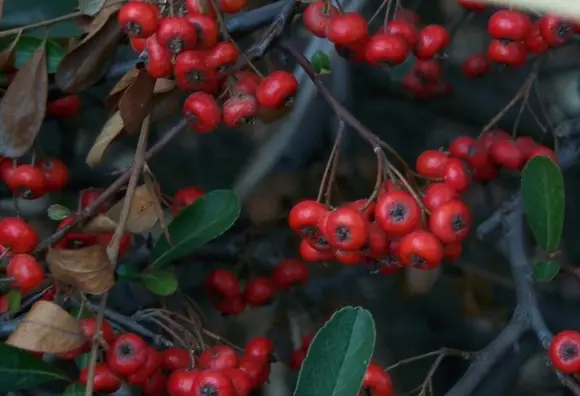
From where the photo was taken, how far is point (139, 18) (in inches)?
32.4

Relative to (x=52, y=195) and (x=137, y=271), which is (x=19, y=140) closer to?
(x=137, y=271)

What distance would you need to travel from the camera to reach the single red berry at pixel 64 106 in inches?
43.1

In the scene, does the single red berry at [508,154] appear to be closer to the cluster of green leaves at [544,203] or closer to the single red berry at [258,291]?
the cluster of green leaves at [544,203]

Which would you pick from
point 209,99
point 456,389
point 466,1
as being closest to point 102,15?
point 209,99

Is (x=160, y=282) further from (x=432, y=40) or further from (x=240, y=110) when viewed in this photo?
(x=432, y=40)

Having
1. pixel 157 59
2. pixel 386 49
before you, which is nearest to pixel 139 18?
pixel 157 59

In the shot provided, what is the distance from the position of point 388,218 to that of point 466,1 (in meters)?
0.26

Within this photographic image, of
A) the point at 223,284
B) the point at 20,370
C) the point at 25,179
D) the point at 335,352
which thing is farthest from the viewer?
the point at 223,284

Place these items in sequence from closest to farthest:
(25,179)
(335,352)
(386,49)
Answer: (335,352), (386,49), (25,179)

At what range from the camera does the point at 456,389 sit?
100 centimetres

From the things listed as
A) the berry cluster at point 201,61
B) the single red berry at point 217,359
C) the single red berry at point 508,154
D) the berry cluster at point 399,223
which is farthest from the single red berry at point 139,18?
the single red berry at point 508,154

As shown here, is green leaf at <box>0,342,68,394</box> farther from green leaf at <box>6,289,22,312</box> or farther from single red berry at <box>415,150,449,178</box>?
single red berry at <box>415,150,449,178</box>

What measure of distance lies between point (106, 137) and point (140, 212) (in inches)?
3.6

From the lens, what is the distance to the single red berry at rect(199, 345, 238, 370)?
0.88m
